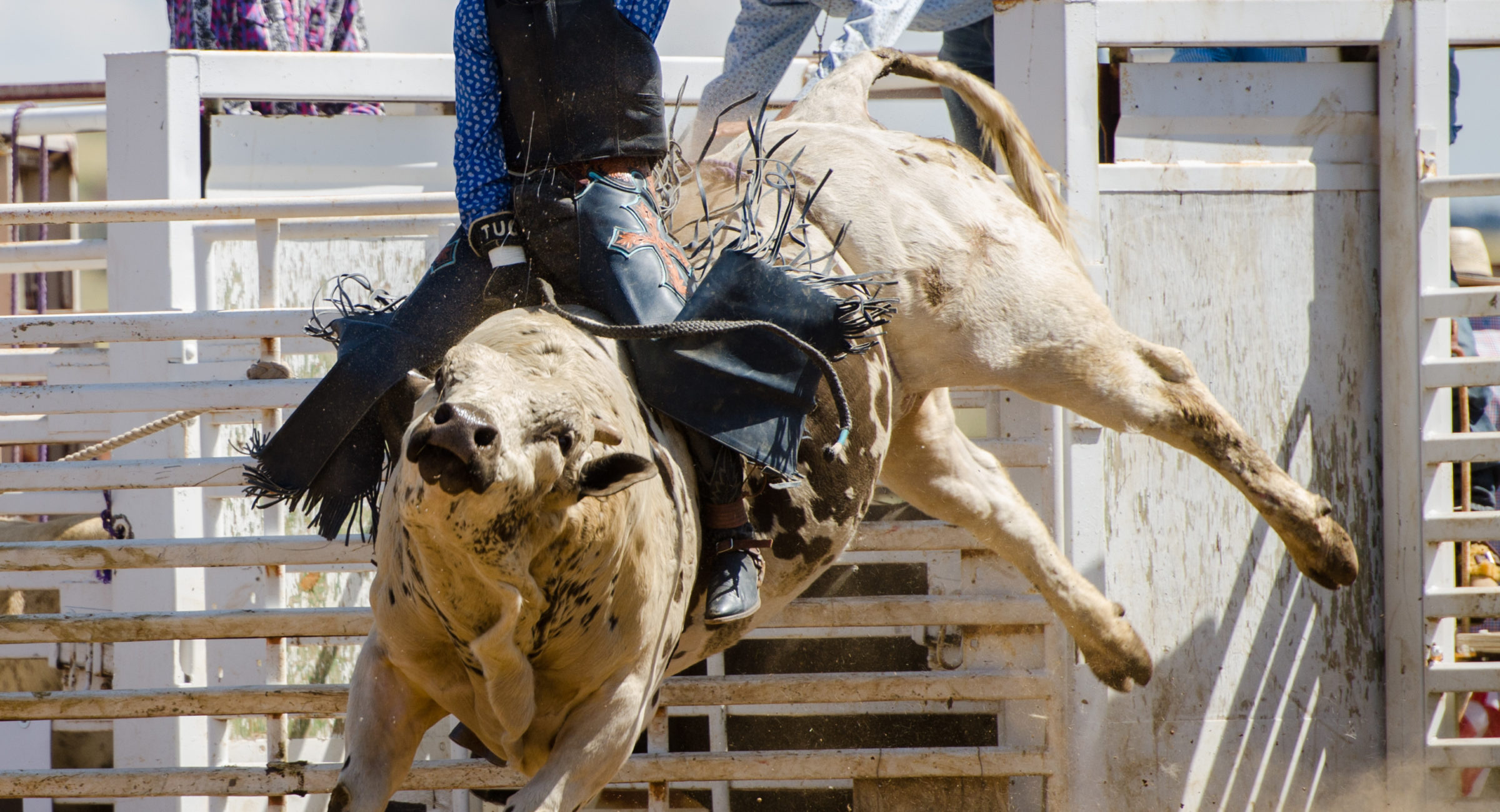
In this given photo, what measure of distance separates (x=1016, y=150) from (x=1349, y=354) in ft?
5.12

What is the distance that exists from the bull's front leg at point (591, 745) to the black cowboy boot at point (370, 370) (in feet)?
2.59

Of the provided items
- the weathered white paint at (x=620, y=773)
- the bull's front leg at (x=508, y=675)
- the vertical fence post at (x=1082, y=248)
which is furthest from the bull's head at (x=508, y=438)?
the vertical fence post at (x=1082, y=248)

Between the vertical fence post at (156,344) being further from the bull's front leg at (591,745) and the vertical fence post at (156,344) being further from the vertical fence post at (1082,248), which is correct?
the vertical fence post at (1082,248)

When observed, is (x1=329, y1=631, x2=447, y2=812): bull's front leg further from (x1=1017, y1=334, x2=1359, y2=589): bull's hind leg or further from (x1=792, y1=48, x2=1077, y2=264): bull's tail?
(x1=792, y1=48, x2=1077, y2=264): bull's tail

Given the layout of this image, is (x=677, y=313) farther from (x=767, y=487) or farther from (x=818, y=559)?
(x=818, y=559)

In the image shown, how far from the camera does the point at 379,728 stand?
7.74ft

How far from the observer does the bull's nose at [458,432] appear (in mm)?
1699

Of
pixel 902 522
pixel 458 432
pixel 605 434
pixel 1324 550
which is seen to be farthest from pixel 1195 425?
pixel 458 432

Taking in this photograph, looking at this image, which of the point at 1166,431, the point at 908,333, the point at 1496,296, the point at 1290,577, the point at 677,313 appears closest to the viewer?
the point at 677,313

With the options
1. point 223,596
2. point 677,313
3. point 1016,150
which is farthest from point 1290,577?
point 223,596

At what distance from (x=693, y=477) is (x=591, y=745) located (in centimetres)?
65

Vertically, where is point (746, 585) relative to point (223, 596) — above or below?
above

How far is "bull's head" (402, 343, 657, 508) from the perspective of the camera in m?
1.72

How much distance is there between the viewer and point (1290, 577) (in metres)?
4.40
